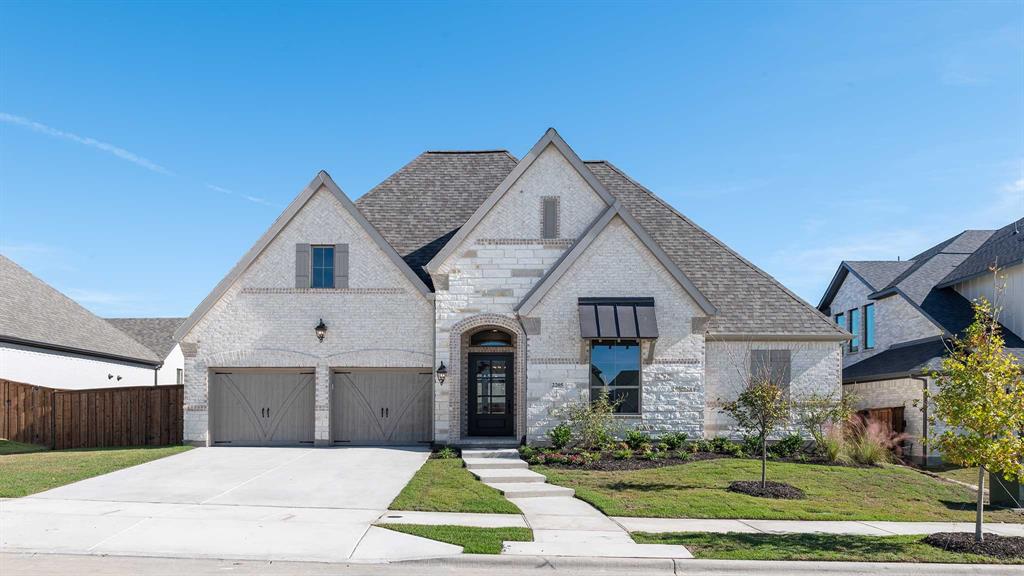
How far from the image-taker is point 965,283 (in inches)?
984

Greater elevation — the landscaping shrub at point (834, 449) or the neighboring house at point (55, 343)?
the neighboring house at point (55, 343)

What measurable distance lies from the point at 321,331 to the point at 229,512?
8865 millimetres

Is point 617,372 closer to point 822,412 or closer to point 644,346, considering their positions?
point 644,346

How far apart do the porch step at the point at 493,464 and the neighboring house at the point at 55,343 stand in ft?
55.5

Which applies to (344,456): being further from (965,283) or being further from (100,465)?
(965,283)

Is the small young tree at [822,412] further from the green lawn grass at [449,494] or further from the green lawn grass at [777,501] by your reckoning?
the green lawn grass at [449,494]

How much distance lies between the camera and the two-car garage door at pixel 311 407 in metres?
20.9

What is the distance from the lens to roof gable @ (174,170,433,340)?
20516 millimetres

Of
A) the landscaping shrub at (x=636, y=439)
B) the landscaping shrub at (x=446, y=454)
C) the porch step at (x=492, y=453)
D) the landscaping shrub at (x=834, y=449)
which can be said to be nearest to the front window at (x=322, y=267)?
the landscaping shrub at (x=446, y=454)

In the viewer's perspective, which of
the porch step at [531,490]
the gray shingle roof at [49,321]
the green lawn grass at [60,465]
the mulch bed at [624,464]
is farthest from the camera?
the gray shingle roof at [49,321]

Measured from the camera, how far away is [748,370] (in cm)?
2064

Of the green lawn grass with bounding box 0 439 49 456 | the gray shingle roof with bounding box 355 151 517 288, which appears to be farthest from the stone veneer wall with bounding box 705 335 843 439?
the green lawn grass with bounding box 0 439 49 456

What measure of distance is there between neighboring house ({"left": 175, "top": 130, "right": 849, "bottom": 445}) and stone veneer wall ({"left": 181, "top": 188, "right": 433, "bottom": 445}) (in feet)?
0.13

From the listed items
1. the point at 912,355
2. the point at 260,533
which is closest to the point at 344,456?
the point at 260,533
